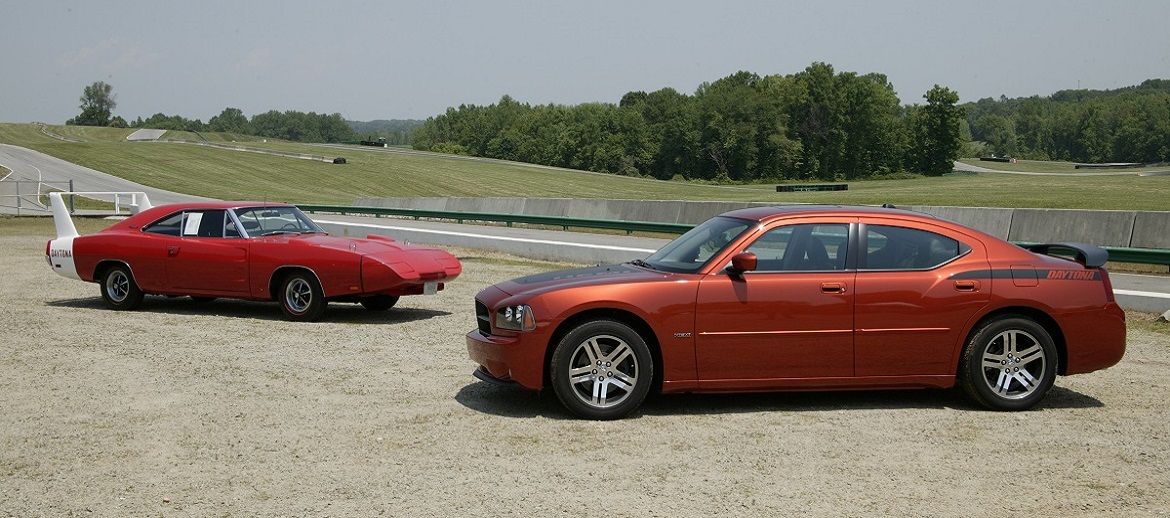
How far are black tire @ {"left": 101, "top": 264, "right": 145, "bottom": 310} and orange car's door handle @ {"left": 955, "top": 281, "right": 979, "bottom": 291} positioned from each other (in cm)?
953

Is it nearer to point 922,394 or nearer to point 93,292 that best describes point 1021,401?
point 922,394

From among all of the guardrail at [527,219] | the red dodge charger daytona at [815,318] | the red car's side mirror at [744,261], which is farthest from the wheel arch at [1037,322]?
the guardrail at [527,219]

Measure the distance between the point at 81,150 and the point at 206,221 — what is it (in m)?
74.8

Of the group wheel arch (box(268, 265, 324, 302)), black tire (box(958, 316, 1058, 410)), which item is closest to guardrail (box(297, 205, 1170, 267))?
black tire (box(958, 316, 1058, 410))

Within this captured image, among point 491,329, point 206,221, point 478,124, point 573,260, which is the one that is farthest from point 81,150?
point 478,124

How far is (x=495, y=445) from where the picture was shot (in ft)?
21.8

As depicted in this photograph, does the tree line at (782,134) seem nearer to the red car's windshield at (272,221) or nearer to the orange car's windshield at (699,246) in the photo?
the red car's windshield at (272,221)

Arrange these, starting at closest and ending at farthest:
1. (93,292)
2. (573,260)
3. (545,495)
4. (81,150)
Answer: (545,495)
(93,292)
(573,260)
(81,150)

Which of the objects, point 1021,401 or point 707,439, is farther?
point 1021,401

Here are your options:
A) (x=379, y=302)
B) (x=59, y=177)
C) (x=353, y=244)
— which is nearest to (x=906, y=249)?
(x=353, y=244)

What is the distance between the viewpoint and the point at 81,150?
7931cm

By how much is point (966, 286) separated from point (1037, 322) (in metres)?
0.63

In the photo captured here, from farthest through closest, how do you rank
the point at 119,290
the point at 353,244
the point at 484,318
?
the point at 119,290 < the point at 353,244 < the point at 484,318

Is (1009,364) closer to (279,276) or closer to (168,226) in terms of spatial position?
(279,276)
